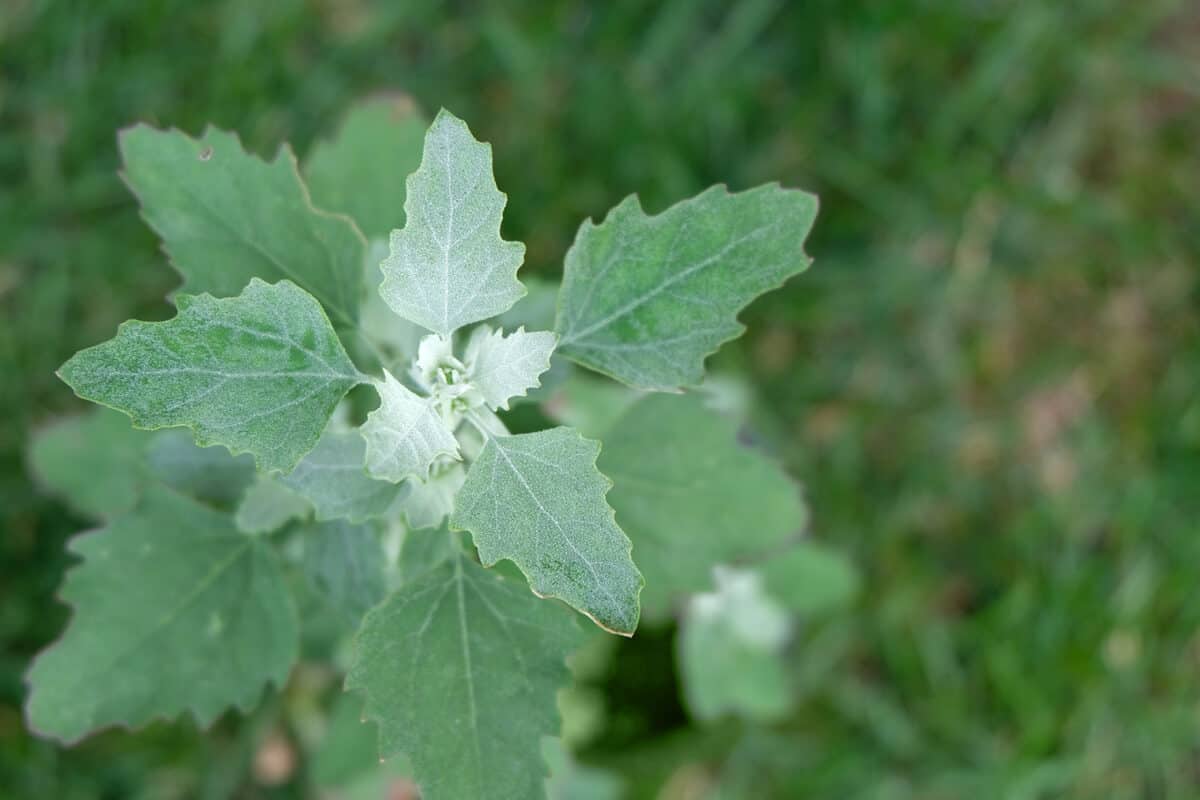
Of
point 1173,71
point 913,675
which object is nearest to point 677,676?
point 913,675

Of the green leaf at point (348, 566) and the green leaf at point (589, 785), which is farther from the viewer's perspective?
the green leaf at point (589, 785)

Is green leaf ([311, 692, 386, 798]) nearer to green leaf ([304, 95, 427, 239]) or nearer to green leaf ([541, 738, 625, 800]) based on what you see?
green leaf ([541, 738, 625, 800])

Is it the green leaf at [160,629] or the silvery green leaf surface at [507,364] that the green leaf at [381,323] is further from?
the green leaf at [160,629]

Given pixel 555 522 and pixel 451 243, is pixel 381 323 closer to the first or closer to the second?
pixel 451 243

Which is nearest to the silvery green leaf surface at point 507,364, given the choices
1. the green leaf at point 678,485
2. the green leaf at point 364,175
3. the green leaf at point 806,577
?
the green leaf at point 678,485

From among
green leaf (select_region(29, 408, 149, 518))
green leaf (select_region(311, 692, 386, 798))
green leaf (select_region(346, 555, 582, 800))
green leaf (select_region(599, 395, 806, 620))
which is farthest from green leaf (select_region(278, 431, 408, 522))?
green leaf (select_region(311, 692, 386, 798))

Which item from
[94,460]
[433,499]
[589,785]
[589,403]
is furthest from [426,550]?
[589,785]

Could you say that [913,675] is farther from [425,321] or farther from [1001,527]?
[425,321]
